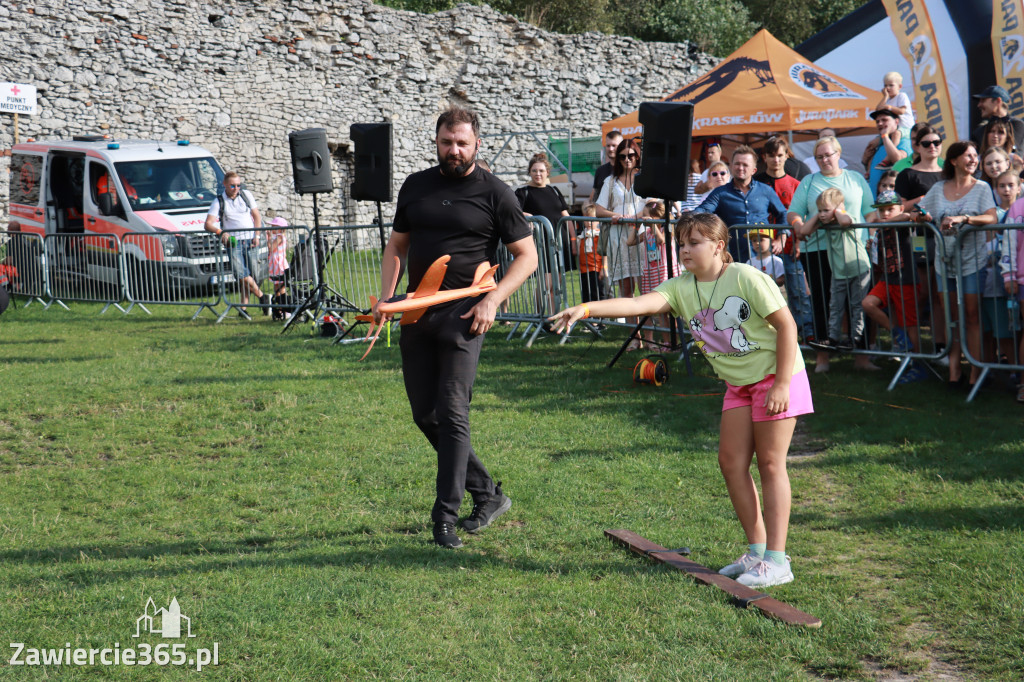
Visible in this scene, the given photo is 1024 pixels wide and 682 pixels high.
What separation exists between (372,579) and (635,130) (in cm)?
1225

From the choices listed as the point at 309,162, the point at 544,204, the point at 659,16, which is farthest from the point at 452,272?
the point at 659,16

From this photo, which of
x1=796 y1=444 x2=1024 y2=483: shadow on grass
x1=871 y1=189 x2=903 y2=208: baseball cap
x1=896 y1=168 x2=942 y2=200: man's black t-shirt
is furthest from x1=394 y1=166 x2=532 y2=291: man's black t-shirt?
x1=896 y1=168 x2=942 y2=200: man's black t-shirt

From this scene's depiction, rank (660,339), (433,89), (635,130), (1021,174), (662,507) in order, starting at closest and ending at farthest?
(662,507) < (1021,174) < (660,339) < (635,130) < (433,89)

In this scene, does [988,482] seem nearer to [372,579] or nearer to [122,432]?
[372,579]

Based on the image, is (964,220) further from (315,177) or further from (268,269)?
(268,269)

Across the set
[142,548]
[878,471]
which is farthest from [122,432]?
[878,471]

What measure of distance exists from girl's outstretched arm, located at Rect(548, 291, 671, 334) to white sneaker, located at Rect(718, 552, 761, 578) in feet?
3.44

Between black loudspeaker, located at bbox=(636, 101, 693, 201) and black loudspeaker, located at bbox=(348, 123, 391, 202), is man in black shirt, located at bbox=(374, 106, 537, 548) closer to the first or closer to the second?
black loudspeaker, located at bbox=(636, 101, 693, 201)

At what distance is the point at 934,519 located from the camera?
16.5ft

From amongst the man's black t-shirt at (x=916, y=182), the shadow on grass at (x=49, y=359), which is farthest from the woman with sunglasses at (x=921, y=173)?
the shadow on grass at (x=49, y=359)

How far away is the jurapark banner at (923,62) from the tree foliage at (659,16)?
18.6 m

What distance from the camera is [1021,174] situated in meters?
8.21

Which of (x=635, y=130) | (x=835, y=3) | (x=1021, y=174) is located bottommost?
(x=1021, y=174)

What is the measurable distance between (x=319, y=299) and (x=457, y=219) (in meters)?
7.49
